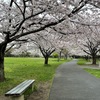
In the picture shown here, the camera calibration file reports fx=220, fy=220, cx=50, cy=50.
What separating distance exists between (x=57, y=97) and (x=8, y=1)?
494cm

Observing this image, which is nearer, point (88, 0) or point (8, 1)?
point (88, 0)

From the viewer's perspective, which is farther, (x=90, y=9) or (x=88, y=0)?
(x=90, y=9)

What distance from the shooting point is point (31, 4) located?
8391 millimetres

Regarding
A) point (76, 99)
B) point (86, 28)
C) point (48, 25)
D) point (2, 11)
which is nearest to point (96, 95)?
point (76, 99)

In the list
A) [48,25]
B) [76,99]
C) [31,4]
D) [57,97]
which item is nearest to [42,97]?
[57,97]

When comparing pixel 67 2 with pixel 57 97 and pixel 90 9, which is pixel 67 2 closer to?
pixel 90 9

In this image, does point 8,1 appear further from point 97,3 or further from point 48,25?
point 97,3

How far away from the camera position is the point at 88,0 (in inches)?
294

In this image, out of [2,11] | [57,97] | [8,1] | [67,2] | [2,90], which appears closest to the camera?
[67,2]

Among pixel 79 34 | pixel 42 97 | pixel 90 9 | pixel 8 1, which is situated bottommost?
pixel 42 97

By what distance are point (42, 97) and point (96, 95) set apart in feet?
6.70

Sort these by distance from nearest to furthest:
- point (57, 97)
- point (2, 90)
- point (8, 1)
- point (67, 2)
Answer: point (67, 2) → point (57, 97) → point (2, 90) → point (8, 1)

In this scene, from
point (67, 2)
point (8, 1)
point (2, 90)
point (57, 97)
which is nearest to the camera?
point (67, 2)

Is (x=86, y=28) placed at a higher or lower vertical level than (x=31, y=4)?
lower
